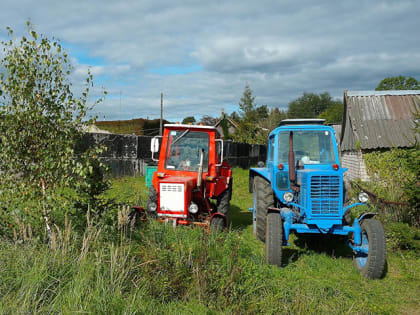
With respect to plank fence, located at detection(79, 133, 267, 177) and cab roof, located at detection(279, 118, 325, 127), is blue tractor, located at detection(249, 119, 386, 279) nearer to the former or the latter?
cab roof, located at detection(279, 118, 325, 127)

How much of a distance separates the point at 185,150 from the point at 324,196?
2799mm

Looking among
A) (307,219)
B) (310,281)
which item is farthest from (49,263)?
(307,219)

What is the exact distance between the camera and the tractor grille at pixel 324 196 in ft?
17.5

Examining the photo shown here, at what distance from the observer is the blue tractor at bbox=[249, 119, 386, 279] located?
511 centimetres

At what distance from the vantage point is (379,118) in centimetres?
1402

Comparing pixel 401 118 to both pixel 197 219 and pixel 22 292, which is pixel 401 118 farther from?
pixel 22 292

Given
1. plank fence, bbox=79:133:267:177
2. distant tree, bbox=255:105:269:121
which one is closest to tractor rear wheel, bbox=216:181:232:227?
plank fence, bbox=79:133:267:177

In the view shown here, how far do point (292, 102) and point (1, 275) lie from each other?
77.4m

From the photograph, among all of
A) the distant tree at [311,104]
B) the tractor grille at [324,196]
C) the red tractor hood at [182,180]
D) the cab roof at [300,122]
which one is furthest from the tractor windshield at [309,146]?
the distant tree at [311,104]

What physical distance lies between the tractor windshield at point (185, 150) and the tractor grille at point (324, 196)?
2.30 meters

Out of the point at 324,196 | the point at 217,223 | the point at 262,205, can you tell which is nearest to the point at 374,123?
the point at 262,205

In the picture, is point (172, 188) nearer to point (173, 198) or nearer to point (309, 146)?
point (173, 198)

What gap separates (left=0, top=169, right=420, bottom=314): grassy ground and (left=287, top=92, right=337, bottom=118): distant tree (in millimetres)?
70521

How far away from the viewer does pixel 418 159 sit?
6.03 m
